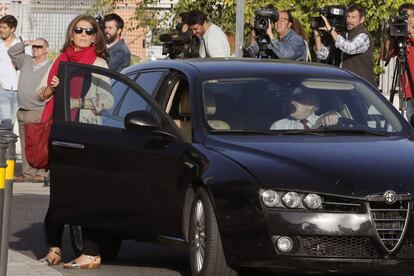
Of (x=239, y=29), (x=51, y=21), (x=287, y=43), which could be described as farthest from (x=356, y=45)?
(x=51, y=21)

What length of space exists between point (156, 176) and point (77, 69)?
1171 millimetres

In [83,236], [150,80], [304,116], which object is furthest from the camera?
[150,80]

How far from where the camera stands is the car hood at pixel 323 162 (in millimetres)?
9078

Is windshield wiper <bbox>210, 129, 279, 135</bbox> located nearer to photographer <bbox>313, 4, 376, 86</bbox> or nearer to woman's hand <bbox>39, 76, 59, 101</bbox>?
woman's hand <bbox>39, 76, 59, 101</bbox>

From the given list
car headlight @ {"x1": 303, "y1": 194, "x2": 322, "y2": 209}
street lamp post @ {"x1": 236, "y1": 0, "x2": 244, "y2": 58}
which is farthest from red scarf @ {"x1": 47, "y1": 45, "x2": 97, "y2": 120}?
street lamp post @ {"x1": 236, "y1": 0, "x2": 244, "y2": 58}

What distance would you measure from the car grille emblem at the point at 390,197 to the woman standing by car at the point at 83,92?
2.50m

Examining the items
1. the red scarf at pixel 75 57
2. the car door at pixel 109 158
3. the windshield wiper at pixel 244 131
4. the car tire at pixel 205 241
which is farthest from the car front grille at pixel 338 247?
the red scarf at pixel 75 57

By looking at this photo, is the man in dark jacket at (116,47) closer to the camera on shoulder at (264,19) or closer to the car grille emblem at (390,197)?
the camera on shoulder at (264,19)

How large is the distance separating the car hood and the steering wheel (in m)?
0.42

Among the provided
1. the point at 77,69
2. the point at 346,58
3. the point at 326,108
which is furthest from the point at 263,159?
the point at 346,58

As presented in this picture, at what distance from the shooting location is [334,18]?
16938 millimetres

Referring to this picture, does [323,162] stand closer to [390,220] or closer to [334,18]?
[390,220]

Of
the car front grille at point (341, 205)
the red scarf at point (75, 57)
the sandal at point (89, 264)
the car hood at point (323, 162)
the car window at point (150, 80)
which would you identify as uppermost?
the red scarf at point (75, 57)

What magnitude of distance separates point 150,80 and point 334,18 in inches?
238
